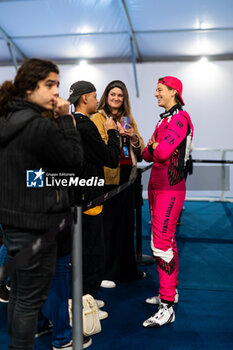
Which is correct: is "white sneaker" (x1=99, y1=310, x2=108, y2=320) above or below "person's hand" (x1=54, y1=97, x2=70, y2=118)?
below

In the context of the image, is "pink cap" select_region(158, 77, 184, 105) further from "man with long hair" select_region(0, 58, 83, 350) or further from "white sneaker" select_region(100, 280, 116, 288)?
"white sneaker" select_region(100, 280, 116, 288)

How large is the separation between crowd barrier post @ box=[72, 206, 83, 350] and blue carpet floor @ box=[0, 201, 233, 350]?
53cm

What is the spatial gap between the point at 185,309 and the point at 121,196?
1.01 m

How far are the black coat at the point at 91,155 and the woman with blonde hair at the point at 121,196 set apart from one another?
23.6 inches

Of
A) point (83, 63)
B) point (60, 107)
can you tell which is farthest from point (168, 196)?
point (83, 63)

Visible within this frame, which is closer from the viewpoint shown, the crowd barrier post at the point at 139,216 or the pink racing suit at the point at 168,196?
the pink racing suit at the point at 168,196

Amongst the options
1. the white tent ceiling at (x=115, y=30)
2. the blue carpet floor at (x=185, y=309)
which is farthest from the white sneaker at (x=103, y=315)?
the white tent ceiling at (x=115, y=30)

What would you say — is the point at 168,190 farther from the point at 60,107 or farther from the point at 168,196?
the point at 60,107

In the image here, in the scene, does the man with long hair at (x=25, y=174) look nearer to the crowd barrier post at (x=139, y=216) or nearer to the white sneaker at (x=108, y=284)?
the white sneaker at (x=108, y=284)

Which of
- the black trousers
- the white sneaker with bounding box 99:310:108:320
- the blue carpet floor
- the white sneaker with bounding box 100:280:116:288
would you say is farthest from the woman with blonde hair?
the black trousers

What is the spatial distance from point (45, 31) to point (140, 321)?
24.9ft

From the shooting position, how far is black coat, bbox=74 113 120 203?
2.22m

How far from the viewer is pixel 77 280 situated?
5.83ft

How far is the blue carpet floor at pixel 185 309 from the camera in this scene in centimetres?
234
